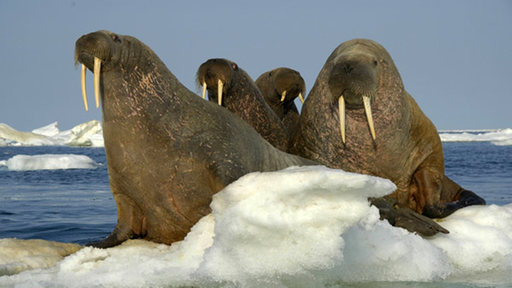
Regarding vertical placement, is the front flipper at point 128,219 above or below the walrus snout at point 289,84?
below

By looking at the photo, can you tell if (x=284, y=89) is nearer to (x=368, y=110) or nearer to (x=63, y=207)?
(x=368, y=110)

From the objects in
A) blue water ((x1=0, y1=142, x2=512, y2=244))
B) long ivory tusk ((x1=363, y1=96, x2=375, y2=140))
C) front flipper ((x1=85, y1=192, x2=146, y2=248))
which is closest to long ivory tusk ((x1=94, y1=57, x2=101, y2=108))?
front flipper ((x1=85, y1=192, x2=146, y2=248))

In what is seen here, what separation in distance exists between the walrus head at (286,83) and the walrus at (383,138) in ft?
6.69

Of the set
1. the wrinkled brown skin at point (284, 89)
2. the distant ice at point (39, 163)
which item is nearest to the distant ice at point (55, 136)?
the distant ice at point (39, 163)

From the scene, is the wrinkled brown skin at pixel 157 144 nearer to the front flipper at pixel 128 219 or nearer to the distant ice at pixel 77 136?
the front flipper at pixel 128 219

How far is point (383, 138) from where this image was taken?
5555mm

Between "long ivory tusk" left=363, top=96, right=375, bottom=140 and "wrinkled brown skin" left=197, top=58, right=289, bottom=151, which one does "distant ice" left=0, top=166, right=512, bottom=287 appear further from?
"wrinkled brown skin" left=197, top=58, right=289, bottom=151

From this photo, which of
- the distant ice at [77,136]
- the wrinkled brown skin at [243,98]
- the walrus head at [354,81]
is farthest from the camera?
the distant ice at [77,136]

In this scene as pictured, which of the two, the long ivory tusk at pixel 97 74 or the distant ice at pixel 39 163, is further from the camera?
the distant ice at pixel 39 163

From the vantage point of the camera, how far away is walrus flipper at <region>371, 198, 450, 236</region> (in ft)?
14.9

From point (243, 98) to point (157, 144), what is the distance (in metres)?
2.36

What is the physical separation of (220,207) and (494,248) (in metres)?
2.10

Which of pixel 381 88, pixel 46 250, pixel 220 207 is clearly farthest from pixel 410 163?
pixel 46 250

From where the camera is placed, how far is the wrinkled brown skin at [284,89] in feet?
26.1
